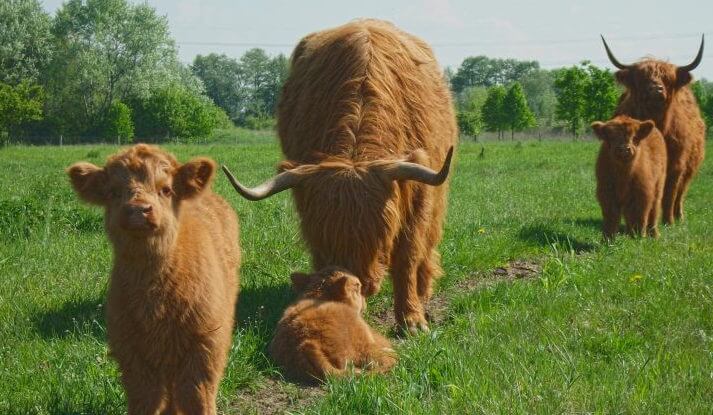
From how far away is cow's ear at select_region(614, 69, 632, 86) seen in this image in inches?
472

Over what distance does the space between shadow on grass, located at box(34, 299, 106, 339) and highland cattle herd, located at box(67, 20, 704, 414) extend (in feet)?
3.49

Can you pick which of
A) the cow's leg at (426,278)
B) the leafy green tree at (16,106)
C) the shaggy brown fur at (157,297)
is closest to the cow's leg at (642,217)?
the cow's leg at (426,278)

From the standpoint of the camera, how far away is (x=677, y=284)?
6.23m

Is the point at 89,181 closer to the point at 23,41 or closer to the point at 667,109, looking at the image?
the point at 667,109

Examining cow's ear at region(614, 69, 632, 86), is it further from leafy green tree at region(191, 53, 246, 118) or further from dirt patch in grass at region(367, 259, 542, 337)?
leafy green tree at region(191, 53, 246, 118)

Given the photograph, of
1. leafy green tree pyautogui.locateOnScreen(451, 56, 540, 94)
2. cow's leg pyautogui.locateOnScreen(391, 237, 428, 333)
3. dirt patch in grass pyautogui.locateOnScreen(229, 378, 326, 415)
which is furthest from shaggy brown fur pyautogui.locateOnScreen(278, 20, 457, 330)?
leafy green tree pyautogui.locateOnScreen(451, 56, 540, 94)

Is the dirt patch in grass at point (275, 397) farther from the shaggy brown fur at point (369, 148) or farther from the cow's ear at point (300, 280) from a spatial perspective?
the shaggy brown fur at point (369, 148)

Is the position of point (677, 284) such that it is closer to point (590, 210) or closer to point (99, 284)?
point (99, 284)

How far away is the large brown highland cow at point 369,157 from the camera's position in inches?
224

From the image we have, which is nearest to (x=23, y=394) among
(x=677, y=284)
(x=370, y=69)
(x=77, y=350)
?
(x=77, y=350)

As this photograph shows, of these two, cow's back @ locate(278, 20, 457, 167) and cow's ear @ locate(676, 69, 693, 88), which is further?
cow's ear @ locate(676, 69, 693, 88)

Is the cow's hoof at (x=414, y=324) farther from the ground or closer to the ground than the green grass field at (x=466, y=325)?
closer to the ground

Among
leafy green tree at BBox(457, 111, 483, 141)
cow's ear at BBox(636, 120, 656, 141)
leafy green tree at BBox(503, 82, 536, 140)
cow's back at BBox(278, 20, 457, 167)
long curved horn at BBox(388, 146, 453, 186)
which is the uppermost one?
cow's back at BBox(278, 20, 457, 167)

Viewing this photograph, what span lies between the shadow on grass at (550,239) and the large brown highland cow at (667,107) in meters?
3.00
